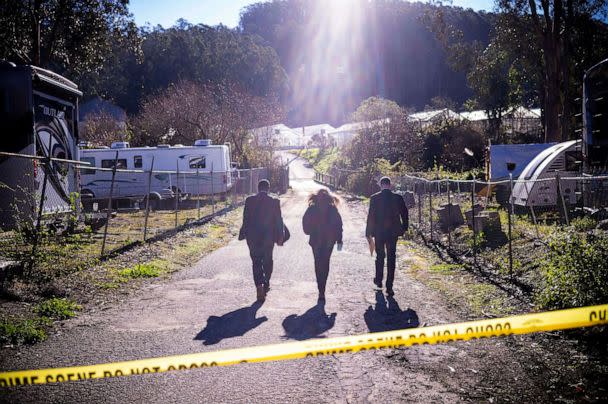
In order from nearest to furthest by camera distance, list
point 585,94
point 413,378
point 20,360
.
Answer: point 413,378
point 20,360
point 585,94

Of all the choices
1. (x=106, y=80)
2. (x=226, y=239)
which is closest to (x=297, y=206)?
(x=226, y=239)

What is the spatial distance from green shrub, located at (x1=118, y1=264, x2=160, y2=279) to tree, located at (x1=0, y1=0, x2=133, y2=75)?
14.3m

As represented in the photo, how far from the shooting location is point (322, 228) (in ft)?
27.6

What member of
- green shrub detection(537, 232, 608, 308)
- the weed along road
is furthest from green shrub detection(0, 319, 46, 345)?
green shrub detection(537, 232, 608, 308)

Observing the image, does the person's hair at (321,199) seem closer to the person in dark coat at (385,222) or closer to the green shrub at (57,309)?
the person in dark coat at (385,222)

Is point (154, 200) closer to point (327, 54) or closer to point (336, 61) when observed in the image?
point (336, 61)

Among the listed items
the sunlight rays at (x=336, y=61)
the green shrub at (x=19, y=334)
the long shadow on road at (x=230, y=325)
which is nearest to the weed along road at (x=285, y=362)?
the long shadow on road at (x=230, y=325)

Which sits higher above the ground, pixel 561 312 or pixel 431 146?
pixel 431 146

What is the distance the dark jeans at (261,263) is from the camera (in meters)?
8.20

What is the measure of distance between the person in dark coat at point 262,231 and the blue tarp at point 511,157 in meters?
19.7

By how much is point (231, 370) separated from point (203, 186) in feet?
78.6

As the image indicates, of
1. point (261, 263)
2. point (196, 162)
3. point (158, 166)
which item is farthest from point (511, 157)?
point (261, 263)

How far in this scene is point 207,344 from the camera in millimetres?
5844

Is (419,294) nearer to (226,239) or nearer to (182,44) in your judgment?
(226,239)
